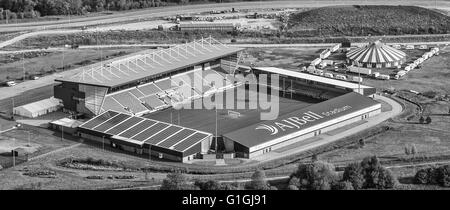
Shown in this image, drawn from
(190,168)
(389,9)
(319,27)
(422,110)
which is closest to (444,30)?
(389,9)

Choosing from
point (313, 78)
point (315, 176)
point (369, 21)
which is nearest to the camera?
point (315, 176)

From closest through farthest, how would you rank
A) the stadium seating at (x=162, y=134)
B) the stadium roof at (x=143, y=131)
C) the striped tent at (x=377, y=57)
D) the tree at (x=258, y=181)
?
the tree at (x=258, y=181)
the stadium roof at (x=143, y=131)
the stadium seating at (x=162, y=134)
the striped tent at (x=377, y=57)

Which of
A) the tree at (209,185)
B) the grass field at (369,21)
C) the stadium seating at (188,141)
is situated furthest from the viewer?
the grass field at (369,21)

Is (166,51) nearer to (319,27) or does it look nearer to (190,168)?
(190,168)

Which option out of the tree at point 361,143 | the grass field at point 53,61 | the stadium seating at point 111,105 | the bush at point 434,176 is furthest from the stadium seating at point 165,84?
the bush at point 434,176

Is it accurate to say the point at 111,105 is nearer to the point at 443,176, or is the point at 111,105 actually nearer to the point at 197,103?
the point at 197,103

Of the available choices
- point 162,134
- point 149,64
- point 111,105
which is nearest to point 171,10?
point 149,64

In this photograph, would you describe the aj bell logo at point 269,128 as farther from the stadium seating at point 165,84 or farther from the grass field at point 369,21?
the grass field at point 369,21
